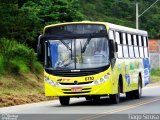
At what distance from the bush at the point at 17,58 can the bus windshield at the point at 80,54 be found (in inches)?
356

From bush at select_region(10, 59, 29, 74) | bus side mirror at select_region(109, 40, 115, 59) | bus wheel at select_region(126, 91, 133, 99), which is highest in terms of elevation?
bus side mirror at select_region(109, 40, 115, 59)

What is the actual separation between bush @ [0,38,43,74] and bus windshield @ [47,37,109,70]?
29.6 feet

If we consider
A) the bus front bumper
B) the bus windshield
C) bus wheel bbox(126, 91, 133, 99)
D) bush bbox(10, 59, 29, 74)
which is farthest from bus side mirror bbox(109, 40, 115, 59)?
bush bbox(10, 59, 29, 74)

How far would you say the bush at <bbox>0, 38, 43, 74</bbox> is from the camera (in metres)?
32.9

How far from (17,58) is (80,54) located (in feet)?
40.0

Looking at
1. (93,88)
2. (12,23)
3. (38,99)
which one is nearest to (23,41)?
(12,23)

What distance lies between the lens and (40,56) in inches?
928

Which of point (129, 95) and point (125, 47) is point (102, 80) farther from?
point (129, 95)

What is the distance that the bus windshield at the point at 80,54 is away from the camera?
22891 millimetres

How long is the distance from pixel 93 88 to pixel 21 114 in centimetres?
378

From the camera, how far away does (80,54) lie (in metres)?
23.0

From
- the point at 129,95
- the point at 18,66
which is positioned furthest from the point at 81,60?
the point at 18,66

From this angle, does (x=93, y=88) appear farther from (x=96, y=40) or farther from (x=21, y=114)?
(x=21, y=114)

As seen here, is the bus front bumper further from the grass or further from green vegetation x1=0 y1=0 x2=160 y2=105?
green vegetation x1=0 y1=0 x2=160 y2=105
